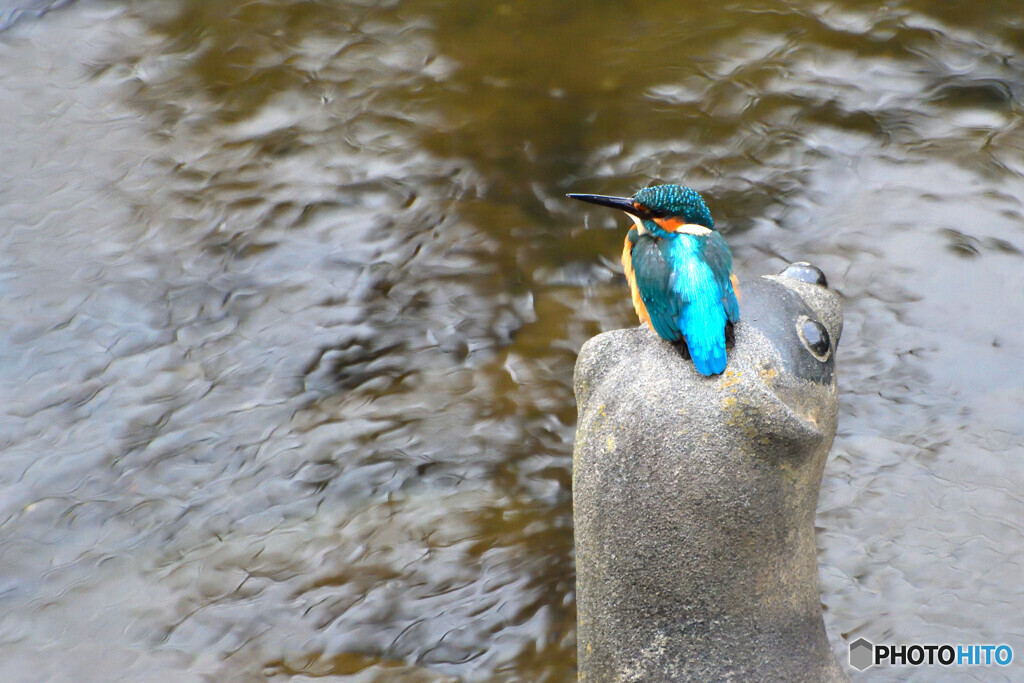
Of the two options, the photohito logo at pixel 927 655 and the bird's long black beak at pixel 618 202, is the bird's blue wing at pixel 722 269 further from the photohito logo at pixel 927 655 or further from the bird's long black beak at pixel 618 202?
the photohito logo at pixel 927 655

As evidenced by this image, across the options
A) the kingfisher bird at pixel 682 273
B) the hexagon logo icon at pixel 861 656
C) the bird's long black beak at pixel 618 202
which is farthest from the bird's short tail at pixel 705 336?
the hexagon logo icon at pixel 861 656

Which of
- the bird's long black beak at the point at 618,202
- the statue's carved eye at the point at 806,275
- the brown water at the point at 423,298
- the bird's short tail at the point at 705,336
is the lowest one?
the brown water at the point at 423,298

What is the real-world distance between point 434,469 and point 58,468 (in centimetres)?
195

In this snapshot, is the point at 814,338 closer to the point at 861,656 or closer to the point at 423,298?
the point at 861,656

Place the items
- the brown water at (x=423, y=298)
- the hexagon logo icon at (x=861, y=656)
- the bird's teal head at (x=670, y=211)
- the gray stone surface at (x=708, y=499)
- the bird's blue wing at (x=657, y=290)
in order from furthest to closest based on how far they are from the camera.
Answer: the brown water at (x=423, y=298) → the hexagon logo icon at (x=861, y=656) → the bird's teal head at (x=670, y=211) → the bird's blue wing at (x=657, y=290) → the gray stone surface at (x=708, y=499)

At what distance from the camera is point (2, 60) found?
7.79 meters

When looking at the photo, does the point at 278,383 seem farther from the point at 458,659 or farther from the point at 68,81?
the point at 68,81

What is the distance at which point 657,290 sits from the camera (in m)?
2.88

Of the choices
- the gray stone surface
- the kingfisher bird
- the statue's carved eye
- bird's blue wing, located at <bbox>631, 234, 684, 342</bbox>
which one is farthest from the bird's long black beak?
the statue's carved eye

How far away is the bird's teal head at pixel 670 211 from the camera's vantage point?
2.99m

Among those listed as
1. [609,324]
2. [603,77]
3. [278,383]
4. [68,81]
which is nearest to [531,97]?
[603,77]

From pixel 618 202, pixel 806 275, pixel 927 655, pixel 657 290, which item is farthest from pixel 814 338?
pixel 927 655

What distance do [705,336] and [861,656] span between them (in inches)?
→ 84.8

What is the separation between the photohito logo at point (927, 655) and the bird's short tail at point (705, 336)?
2103mm
